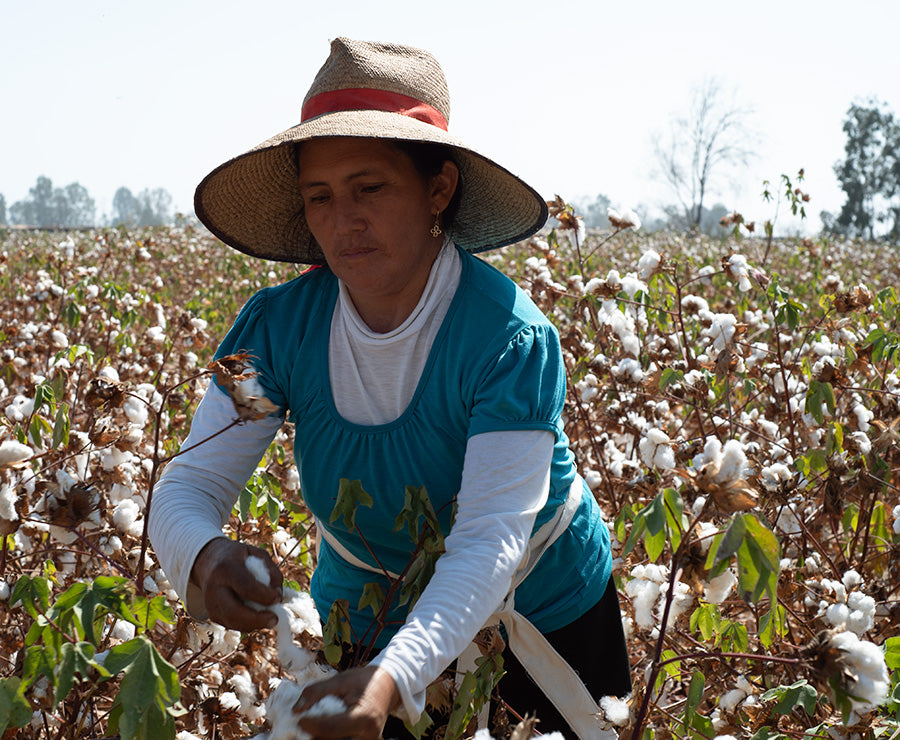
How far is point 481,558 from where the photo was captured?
1.14m

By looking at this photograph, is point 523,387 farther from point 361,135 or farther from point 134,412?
point 134,412

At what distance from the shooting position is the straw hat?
1.41 meters

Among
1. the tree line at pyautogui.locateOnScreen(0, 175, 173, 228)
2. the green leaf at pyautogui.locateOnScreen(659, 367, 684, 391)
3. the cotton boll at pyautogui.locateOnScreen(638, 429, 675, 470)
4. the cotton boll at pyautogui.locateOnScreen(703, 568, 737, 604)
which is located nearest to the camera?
the cotton boll at pyautogui.locateOnScreen(703, 568, 737, 604)

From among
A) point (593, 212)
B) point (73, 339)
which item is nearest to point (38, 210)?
point (593, 212)

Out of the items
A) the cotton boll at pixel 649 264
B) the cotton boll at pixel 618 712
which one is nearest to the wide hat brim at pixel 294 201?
the cotton boll at pixel 618 712

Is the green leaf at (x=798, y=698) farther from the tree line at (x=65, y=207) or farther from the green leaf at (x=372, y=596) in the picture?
the tree line at (x=65, y=207)

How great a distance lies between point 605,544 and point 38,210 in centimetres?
10612

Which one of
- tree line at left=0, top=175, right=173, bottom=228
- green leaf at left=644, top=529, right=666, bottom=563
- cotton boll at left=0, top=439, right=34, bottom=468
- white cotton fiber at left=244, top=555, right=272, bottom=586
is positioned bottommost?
tree line at left=0, top=175, right=173, bottom=228

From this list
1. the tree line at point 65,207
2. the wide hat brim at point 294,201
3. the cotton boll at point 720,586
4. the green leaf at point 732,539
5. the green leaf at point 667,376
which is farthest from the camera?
the tree line at point 65,207

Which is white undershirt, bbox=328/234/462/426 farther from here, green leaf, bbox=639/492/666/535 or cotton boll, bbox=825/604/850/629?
cotton boll, bbox=825/604/850/629

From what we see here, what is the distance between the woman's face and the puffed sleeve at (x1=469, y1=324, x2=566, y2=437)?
22cm

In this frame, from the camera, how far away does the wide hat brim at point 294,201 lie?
146 cm

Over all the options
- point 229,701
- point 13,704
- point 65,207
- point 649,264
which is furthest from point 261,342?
point 65,207

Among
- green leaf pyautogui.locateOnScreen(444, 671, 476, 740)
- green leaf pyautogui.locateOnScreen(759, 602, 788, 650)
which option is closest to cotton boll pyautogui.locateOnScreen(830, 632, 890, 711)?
green leaf pyautogui.locateOnScreen(759, 602, 788, 650)
